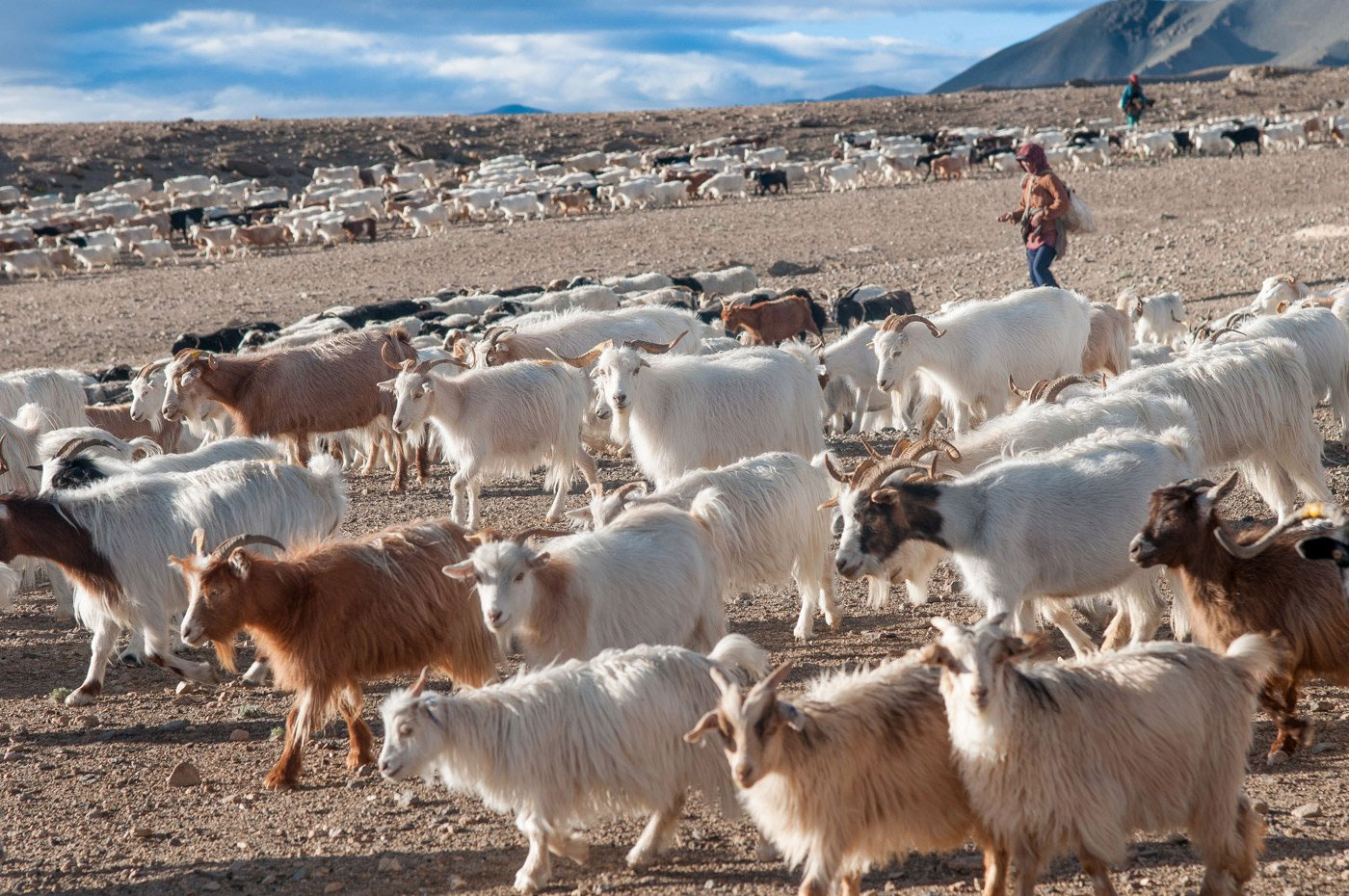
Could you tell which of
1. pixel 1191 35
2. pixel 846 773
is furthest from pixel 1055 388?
pixel 1191 35

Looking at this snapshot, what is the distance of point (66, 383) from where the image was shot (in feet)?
34.4

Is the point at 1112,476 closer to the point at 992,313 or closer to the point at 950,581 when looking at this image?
the point at 950,581

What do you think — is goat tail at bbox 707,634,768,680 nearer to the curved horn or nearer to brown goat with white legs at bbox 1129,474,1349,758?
brown goat with white legs at bbox 1129,474,1349,758

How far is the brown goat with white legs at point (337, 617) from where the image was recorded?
5047mm

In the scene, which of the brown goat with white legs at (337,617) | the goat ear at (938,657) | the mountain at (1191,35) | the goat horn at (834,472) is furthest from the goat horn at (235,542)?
the mountain at (1191,35)

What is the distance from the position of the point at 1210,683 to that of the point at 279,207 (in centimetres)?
3412

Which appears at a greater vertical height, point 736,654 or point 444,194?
point 444,194

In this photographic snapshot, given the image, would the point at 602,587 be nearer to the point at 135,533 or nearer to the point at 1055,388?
the point at 135,533

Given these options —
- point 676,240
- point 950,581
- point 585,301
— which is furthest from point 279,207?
point 950,581

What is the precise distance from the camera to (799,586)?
20.9ft

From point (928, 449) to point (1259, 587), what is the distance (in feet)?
5.40

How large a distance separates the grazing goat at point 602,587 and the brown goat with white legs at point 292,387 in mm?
4710

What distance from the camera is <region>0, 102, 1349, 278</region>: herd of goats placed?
27719 mm

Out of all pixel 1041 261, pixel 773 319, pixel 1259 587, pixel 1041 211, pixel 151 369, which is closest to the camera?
pixel 1259 587
